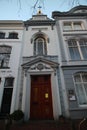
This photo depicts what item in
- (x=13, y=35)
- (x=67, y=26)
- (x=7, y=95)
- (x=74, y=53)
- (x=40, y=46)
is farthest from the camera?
(x=67, y=26)

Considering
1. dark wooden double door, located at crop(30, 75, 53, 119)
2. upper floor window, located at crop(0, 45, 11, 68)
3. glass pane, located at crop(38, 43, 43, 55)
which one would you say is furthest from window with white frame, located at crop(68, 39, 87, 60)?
upper floor window, located at crop(0, 45, 11, 68)

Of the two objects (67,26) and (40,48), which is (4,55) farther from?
(67,26)

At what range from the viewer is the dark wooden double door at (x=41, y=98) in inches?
356

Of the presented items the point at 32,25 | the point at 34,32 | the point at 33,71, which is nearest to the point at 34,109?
the point at 33,71

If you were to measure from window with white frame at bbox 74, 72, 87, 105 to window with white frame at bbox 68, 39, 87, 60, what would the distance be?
182cm

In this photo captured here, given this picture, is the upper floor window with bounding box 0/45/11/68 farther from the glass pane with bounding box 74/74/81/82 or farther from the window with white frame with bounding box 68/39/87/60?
the glass pane with bounding box 74/74/81/82

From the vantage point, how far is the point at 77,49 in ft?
39.6

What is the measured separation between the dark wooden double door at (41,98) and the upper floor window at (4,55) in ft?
9.43

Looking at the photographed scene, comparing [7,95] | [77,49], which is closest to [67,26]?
[77,49]

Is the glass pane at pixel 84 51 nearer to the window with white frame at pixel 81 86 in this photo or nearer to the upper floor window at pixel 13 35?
the window with white frame at pixel 81 86

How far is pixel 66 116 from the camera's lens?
8.62m

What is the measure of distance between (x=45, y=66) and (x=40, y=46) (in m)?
2.81

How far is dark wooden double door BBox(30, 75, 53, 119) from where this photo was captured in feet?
29.7

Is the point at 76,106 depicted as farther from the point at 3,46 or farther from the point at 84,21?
the point at 84,21
